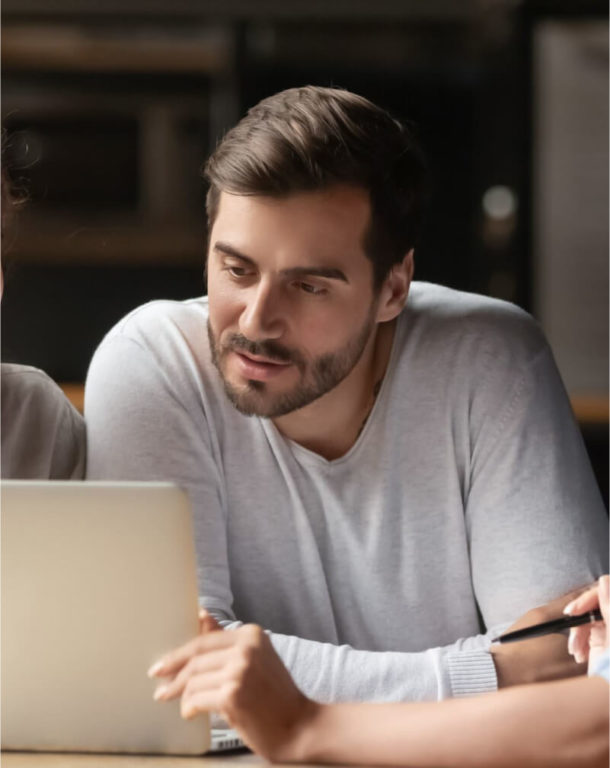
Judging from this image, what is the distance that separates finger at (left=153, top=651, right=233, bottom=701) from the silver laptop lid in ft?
0.05

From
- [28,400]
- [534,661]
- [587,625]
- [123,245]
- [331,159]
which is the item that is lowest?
[123,245]

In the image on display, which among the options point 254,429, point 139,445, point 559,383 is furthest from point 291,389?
point 559,383

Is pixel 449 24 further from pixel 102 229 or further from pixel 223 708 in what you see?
pixel 223 708

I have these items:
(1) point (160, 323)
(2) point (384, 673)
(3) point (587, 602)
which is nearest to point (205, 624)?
(2) point (384, 673)

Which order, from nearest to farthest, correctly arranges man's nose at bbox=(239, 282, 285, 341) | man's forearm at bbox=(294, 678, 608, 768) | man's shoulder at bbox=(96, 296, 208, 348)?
man's forearm at bbox=(294, 678, 608, 768), man's nose at bbox=(239, 282, 285, 341), man's shoulder at bbox=(96, 296, 208, 348)

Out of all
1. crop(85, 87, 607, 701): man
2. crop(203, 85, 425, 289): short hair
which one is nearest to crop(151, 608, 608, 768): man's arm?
crop(85, 87, 607, 701): man

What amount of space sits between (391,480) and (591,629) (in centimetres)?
43

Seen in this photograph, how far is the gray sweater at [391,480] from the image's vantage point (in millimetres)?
1607

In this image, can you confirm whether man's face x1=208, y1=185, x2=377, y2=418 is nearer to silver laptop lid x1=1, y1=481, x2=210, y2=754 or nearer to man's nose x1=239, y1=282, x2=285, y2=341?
man's nose x1=239, y1=282, x2=285, y2=341

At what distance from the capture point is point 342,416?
1714 millimetres

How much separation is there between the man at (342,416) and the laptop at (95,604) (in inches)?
17.1

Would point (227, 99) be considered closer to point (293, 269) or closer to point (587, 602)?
point (293, 269)

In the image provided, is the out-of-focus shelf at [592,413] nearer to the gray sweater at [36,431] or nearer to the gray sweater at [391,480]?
the gray sweater at [391,480]

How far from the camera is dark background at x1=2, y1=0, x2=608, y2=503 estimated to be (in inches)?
167
